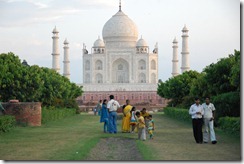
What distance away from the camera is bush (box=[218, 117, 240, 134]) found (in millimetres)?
12586

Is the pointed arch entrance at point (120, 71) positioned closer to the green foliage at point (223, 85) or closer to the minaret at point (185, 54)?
the minaret at point (185, 54)

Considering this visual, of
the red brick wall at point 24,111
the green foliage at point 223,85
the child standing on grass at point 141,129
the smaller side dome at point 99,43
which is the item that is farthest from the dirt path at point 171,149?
the smaller side dome at point 99,43

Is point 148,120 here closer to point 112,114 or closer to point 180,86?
point 112,114

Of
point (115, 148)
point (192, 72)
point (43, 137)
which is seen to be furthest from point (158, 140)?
point (192, 72)

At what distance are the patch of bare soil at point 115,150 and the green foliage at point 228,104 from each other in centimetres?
382

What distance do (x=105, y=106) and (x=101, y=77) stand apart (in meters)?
48.6

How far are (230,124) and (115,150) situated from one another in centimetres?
433

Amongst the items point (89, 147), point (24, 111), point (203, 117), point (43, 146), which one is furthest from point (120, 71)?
point (89, 147)

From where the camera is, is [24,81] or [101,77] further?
[101,77]

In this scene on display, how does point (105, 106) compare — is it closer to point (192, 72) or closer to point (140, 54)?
point (192, 72)

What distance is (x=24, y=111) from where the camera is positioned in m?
16.6

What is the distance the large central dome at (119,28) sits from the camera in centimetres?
6169

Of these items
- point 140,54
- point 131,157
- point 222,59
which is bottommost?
point 131,157

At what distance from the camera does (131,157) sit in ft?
29.2
